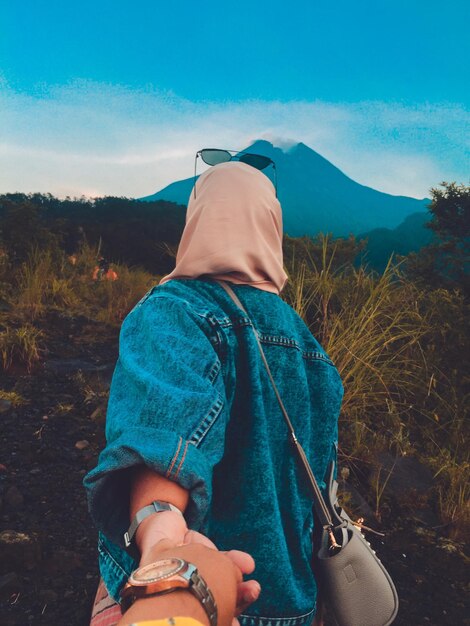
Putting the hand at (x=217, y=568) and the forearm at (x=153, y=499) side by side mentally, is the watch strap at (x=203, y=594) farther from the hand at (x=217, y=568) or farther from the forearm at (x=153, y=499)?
the forearm at (x=153, y=499)

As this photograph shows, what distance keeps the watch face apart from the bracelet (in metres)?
0.13

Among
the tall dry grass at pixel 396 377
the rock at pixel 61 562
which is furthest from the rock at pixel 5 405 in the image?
the tall dry grass at pixel 396 377

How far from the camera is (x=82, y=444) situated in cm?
297

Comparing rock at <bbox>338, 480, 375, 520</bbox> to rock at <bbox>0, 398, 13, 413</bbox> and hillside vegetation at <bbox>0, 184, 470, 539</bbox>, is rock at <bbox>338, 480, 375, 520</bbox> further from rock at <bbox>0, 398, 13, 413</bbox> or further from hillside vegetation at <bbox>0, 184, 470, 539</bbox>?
rock at <bbox>0, 398, 13, 413</bbox>

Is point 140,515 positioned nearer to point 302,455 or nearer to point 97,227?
point 302,455

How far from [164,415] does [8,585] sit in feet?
5.28

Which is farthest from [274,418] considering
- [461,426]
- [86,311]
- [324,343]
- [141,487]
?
[86,311]

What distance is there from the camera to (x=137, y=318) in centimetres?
92

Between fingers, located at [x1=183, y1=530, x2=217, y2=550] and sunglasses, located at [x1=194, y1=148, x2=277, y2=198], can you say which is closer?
fingers, located at [x1=183, y1=530, x2=217, y2=550]

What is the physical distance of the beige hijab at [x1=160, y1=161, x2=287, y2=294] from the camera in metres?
1.06

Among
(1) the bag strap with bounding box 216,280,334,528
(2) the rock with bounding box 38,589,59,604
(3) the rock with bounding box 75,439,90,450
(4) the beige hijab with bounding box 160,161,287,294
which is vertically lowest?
(2) the rock with bounding box 38,589,59,604

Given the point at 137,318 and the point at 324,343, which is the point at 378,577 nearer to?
the point at 137,318

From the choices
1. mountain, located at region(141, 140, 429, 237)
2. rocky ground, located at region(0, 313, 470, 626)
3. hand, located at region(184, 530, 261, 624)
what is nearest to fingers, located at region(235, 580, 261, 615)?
hand, located at region(184, 530, 261, 624)

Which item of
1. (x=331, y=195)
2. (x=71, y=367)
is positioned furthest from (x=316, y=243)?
(x=331, y=195)
